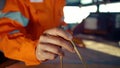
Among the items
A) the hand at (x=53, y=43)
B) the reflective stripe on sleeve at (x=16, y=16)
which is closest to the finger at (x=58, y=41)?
the hand at (x=53, y=43)

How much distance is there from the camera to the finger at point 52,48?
0.43 meters

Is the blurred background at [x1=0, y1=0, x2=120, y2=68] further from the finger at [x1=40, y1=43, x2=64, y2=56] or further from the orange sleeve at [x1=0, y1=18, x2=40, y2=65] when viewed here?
the finger at [x1=40, y1=43, x2=64, y2=56]

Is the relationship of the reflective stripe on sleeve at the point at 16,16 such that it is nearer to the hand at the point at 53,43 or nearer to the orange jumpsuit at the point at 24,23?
the orange jumpsuit at the point at 24,23

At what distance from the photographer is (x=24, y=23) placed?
0.64 metres

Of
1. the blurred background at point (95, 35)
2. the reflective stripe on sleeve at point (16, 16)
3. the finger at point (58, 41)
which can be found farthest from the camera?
the blurred background at point (95, 35)

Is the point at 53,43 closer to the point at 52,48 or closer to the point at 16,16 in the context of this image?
the point at 52,48

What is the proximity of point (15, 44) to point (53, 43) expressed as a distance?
13 cm

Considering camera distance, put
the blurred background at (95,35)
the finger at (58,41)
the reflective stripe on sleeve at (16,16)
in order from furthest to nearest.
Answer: the blurred background at (95,35)
the reflective stripe on sleeve at (16,16)
the finger at (58,41)

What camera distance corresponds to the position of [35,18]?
0.71 m

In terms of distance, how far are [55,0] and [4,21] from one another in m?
0.23

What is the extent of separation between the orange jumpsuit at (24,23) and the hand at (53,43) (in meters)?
0.04

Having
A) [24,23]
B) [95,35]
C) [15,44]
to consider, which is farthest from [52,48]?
[95,35]

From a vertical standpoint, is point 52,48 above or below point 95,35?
above

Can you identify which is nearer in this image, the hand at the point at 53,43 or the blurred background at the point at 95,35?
the hand at the point at 53,43
